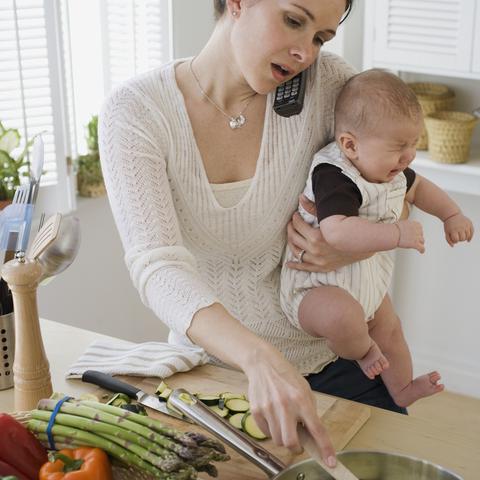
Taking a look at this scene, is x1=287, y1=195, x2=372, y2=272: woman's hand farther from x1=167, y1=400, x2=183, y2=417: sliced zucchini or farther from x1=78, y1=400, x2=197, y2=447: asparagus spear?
x1=78, y1=400, x2=197, y2=447: asparagus spear

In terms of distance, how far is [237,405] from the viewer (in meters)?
1.42

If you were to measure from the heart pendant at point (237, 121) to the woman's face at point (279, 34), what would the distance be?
0.16m

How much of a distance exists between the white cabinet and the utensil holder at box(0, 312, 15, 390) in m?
1.94

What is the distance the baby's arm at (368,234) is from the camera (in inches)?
62.5

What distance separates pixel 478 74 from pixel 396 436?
5.83 feet

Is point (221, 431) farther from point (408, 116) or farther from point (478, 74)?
point (478, 74)

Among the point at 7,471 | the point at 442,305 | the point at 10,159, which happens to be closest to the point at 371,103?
the point at 7,471

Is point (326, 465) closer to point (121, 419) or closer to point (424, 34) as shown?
point (121, 419)

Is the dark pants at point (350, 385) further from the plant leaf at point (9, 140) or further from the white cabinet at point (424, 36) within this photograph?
the white cabinet at point (424, 36)

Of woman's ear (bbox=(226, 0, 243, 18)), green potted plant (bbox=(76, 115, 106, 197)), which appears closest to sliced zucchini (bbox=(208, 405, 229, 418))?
woman's ear (bbox=(226, 0, 243, 18))

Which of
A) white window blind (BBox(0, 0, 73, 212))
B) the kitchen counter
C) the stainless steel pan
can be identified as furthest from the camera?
white window blind (BBox(0, 0, 73, 212))

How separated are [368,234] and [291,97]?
1.06 ft

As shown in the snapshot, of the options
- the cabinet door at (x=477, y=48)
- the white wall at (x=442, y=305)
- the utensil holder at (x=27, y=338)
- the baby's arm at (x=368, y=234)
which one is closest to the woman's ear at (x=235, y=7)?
the baby's arm at (x=368, y=234)

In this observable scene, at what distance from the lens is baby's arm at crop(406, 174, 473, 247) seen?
177 cm
